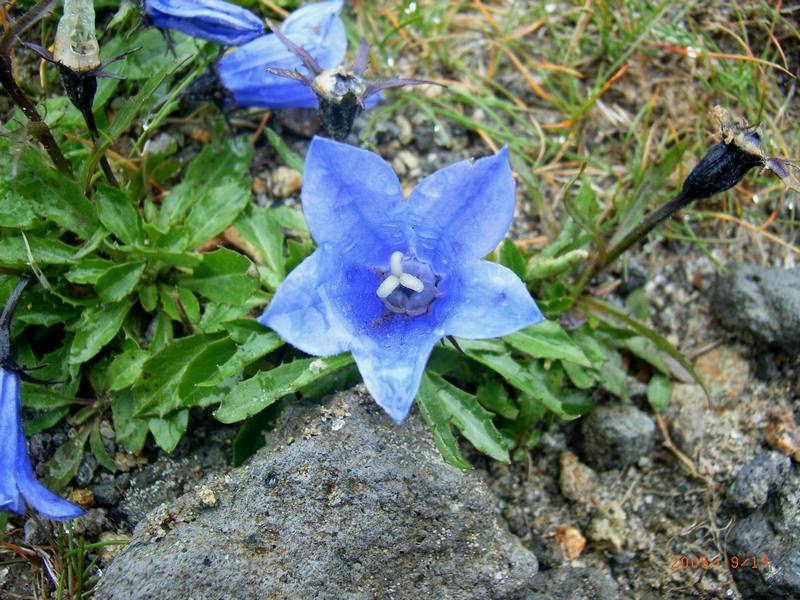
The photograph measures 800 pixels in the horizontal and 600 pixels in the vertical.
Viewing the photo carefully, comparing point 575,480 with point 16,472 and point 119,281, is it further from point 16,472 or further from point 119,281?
point 16,472

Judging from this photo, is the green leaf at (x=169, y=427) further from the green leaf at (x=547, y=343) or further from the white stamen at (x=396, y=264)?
the green leaf at (x=547, y=343)

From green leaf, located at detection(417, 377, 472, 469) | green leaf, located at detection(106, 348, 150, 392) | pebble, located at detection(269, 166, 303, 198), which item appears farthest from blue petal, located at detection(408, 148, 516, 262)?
pebble, located at detection(269, 166, 303, 198)

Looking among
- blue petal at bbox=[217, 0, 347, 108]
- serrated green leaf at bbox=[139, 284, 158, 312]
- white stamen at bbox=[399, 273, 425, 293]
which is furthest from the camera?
blue petal at bbox=[217, 0, 347, 108]

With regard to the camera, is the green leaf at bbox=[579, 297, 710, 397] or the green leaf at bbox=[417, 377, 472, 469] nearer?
the green leaf at bbox=[417, 377, 472, 469]

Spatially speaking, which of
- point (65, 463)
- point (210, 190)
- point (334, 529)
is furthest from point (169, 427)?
point (210, 190)

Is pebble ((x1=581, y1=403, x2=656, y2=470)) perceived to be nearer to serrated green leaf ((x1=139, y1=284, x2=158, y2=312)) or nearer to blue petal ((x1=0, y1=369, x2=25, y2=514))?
serrated green leaf ((x1=139, y1=284, x2=158, y2=312))

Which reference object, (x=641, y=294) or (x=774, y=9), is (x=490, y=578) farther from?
(x=774, y=9)

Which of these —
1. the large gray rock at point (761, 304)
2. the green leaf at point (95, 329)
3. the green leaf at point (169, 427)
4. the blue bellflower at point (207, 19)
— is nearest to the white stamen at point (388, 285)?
the green leaf at point (169, 427)

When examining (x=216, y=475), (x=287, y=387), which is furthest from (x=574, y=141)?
(x=216, y=475)
